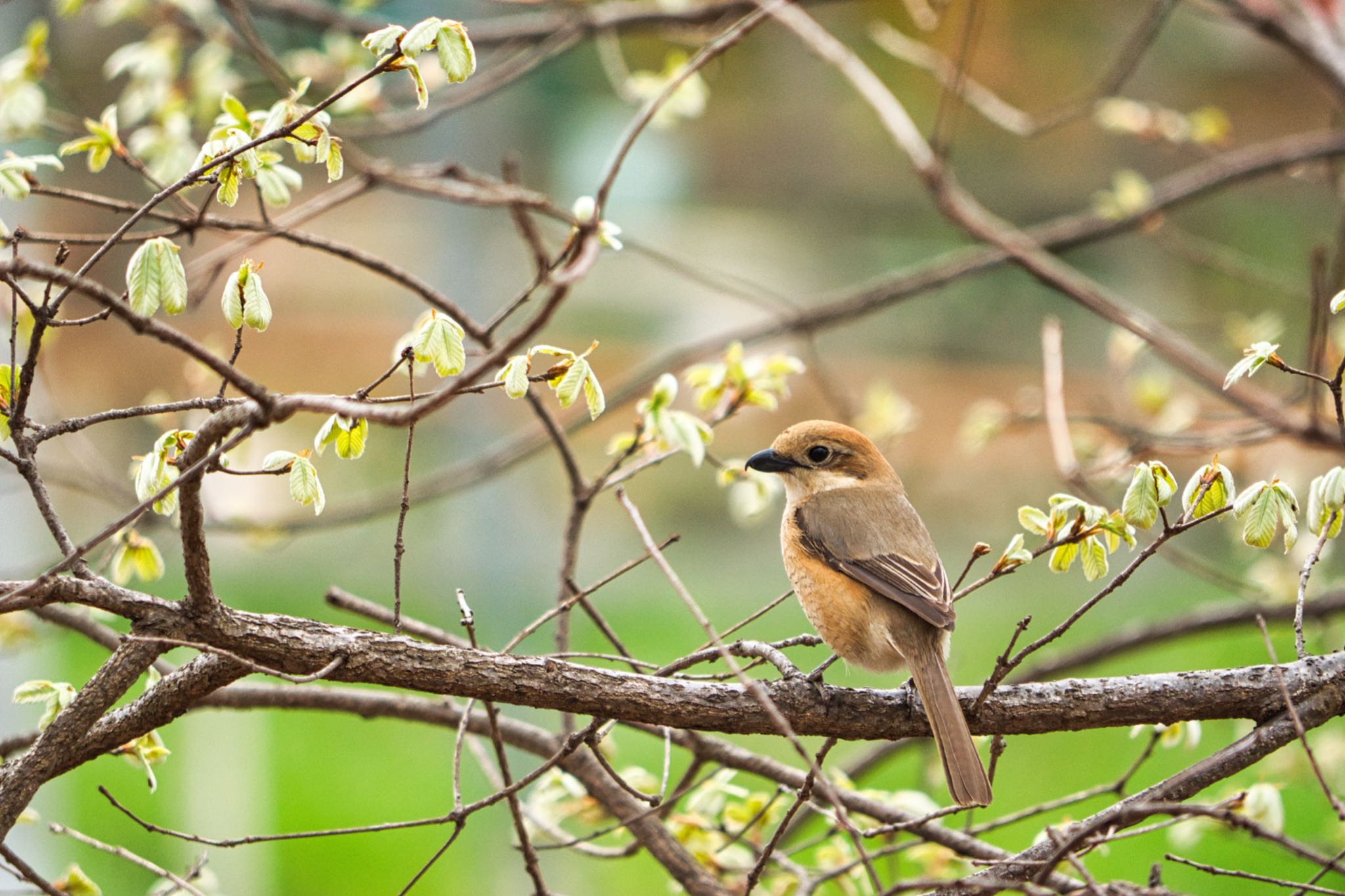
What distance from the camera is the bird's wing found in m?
2.88

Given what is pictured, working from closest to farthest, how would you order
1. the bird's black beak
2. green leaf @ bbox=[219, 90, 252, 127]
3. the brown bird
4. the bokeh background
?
green leaf @ bbox=[219, 90, 252, 127], the brown bird, the bird's black beak, the bokeh background

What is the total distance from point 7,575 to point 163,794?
9.88 feet

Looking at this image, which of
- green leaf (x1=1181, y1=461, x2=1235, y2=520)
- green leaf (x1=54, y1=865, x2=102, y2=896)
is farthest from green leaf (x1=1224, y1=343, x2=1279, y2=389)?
green leaf (x1=54, y1=865, x2=102, y2=896)

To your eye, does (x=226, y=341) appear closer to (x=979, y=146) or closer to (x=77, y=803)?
(x=77, y=803)

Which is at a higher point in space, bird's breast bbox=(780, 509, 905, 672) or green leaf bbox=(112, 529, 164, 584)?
bird's breast bbox=(780, 509, 905, 672)

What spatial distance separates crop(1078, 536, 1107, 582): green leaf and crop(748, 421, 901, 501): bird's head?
4.42 ft

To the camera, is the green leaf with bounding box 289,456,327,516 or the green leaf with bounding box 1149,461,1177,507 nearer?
the green leaf with bounding box 289,456,327,516

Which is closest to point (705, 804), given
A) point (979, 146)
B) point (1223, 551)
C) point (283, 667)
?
point (283, 667)

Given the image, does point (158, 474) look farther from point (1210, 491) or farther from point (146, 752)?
point (1210, 491)

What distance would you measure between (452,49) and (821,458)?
193cm

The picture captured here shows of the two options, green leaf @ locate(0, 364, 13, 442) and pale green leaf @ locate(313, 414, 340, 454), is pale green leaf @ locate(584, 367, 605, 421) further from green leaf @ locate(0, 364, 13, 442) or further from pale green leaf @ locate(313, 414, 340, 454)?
green leaf @ locate(0, 364, 13, 442)

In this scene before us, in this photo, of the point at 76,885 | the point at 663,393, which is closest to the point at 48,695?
the point at 76,885

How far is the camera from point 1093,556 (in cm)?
216

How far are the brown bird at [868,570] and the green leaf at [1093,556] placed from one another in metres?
0.41
